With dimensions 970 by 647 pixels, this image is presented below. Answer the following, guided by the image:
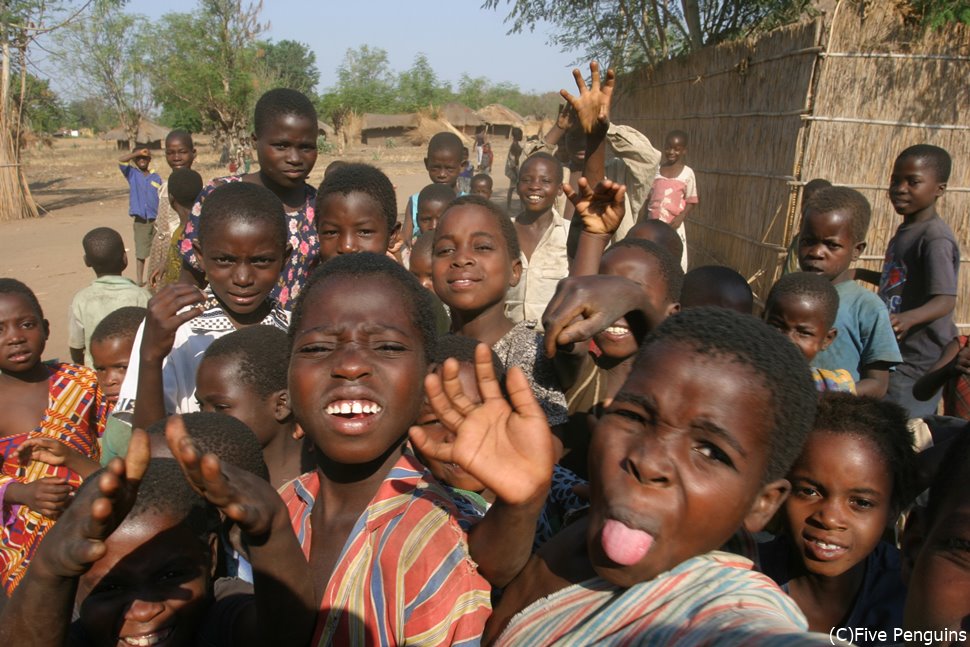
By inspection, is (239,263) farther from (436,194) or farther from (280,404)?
(436,194)

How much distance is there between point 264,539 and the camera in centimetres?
133

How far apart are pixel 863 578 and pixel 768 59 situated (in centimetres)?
645

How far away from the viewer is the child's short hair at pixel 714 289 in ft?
10.2

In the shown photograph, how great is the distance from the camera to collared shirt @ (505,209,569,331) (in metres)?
4.11

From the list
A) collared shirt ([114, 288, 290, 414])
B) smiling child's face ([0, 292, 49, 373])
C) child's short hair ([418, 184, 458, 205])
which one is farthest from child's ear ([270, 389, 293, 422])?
child's short hair ([418, 184, 458, 205])

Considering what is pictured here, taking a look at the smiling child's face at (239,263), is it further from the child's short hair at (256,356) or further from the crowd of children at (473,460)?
the child's short hair at (256,356)

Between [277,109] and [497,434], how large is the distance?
286 cm

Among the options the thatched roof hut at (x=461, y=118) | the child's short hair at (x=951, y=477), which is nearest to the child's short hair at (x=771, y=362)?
the child's short hair at (x=951, y=477)

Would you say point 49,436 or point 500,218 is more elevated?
point 500,218

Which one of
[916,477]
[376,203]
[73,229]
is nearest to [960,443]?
[916,477]

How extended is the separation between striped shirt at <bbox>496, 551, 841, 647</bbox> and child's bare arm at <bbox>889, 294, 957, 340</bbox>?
3.12 m

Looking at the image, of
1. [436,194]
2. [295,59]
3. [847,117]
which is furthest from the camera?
[295,59]

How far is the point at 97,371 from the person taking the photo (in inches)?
134

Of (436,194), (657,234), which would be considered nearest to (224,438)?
(657,234)
